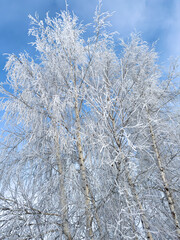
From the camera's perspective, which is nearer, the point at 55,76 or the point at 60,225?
the point at 60,225

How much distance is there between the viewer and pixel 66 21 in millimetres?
4770

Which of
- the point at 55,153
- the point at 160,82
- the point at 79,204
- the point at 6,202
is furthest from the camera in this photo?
the point at 160,82

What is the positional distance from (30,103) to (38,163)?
1.50 metres

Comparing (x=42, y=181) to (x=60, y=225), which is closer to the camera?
(x=60, y=225)

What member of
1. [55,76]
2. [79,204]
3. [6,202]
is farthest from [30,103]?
[79,204]

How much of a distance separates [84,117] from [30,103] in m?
1.38

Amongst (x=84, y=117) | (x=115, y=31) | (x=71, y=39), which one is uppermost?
(x=115, y=31)

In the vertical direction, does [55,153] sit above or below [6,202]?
above

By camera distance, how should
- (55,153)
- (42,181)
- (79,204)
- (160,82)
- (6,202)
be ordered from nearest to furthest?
(6,202), (79,204), (55,153), (42,181), (160,82)

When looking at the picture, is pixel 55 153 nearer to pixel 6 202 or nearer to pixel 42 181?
pixel 42 181

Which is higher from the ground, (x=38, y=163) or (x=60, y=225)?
(x=38, y=163)

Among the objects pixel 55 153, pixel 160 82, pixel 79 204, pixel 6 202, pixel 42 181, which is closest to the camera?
pixel 6 202

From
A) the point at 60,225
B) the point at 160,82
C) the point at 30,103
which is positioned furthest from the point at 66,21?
the point at 60,225

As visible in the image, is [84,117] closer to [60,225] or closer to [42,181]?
[42,181]
